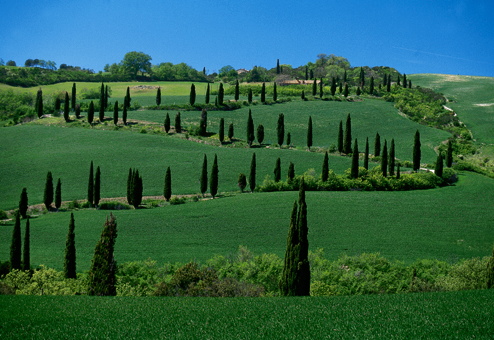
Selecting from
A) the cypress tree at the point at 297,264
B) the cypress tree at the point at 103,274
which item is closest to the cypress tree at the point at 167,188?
the cypress tree at the point at 103,274

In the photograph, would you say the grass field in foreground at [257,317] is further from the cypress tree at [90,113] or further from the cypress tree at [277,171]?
the cypress tree at [90,113]

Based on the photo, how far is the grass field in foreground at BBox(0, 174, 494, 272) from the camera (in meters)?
43.6

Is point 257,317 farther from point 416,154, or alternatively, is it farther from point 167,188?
point 416,154

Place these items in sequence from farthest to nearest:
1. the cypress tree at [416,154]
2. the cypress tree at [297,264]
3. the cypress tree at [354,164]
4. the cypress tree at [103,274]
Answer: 1. the cypress tree at [416,154]
2. the cypress tree at [354,164]
3. the cypress tree at [103,274]
4. the cypress tree at [297,264]

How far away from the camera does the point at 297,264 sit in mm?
28703

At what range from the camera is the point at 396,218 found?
2079 inches

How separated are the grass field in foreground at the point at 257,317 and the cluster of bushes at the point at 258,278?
5785 millimetres

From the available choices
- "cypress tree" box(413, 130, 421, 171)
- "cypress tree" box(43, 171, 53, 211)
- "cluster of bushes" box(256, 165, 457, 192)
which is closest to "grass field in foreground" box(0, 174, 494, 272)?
"cluster of bushes" box(256, 165, 457, 192)

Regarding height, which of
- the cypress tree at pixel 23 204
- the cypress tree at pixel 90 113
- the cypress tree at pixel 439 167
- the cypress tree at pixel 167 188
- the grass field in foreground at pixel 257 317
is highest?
the cypress tree at pixel 90 113

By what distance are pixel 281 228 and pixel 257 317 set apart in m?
29.4

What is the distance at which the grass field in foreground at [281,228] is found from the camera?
143 feet

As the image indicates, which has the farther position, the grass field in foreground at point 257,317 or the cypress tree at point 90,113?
the cypress tree at point 90,113

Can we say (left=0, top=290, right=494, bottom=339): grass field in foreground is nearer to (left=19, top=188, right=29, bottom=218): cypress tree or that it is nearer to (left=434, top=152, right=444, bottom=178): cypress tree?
(left=19, top=188, right=29, bottom=218): cypress tree

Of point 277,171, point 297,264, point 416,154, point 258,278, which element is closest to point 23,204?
point 277,171
